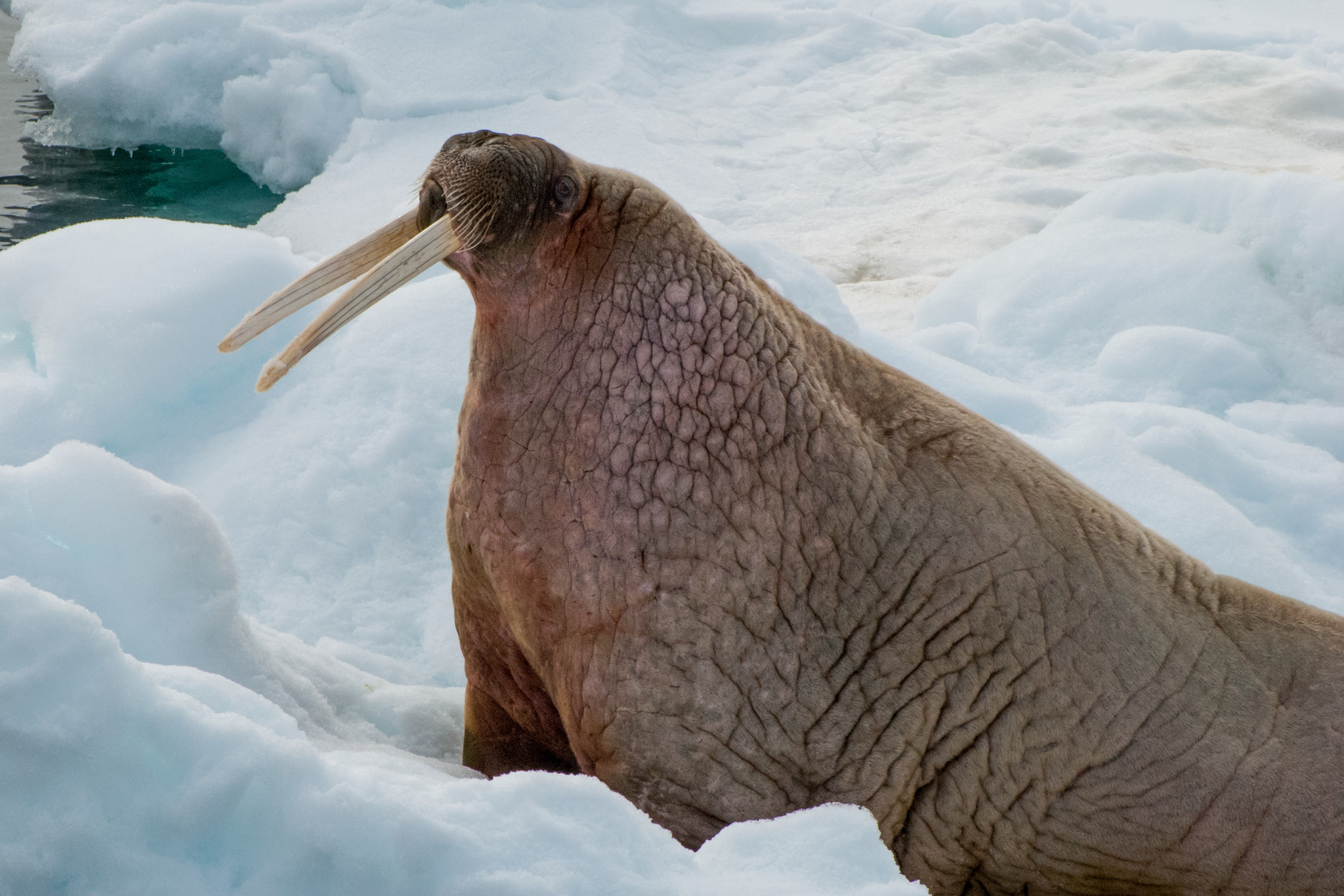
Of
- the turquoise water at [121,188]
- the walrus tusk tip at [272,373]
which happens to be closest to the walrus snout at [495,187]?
the walrus tusk tip at [272,373]

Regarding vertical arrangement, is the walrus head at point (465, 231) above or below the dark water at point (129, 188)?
above

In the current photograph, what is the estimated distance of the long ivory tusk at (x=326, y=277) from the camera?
8.03 ft

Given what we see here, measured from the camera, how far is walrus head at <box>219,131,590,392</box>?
8.04 feet

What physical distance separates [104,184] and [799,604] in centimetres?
727

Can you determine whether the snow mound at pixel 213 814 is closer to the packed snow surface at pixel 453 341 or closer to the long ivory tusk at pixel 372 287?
the packed snow surface at pixel 453 341

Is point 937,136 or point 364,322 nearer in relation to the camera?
point 364,322

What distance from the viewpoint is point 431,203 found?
267 cm

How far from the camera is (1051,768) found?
2.68 metres

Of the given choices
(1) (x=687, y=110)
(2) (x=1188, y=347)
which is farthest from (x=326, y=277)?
(1) (x=687, y=110)

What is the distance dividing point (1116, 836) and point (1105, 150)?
7.49 m

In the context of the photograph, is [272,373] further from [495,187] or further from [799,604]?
[799,604]

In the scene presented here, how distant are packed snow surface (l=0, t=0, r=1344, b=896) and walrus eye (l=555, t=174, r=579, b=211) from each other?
1107 millimetres

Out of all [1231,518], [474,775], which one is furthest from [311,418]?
[1231,518]

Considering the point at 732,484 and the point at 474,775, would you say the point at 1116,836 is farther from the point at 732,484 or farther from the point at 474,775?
the point at 474,775
